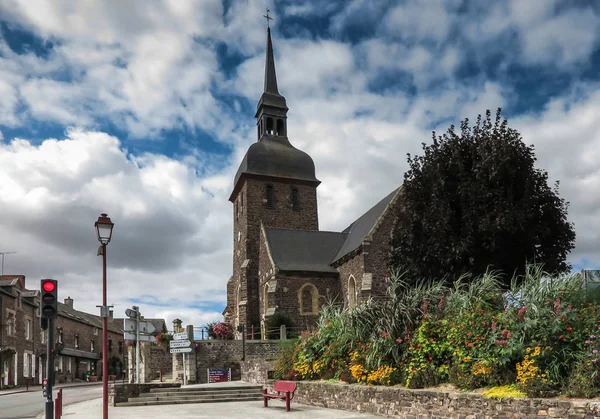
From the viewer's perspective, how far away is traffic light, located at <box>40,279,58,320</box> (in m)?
10.4

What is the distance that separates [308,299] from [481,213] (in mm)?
14561

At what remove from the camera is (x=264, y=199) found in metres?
35.9

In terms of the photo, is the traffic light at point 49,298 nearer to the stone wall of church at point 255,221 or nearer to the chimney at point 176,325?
the chimney at point 176,325

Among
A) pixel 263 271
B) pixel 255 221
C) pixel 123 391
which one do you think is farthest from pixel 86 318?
pixel 123 391

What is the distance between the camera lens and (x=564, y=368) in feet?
28.2

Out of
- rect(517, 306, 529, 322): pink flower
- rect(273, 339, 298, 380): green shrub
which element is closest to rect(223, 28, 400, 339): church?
rect(273, 339, 298, 380): green shrub

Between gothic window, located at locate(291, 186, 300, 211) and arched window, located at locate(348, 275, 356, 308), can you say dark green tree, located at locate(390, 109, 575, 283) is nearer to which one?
arched window, located at locate(348, 275, 356, 308)

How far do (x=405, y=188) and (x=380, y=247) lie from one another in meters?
7.67

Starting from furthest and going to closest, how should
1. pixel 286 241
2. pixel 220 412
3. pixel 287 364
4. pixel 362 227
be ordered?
1. pixel 286 241
2. pixel 362 227
3. pixel 287 364
4. pixel 220 412

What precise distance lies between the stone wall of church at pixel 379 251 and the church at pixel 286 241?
5cm

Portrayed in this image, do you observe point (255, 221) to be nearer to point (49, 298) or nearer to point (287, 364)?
point (287, 364)

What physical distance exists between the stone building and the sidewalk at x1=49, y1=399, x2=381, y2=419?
5480mm

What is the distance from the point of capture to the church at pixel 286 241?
28266 millimetres

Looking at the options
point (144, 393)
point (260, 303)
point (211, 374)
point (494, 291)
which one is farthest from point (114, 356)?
point (494, 291)
